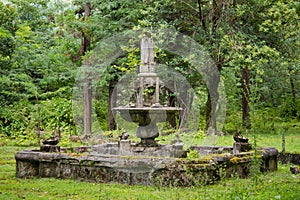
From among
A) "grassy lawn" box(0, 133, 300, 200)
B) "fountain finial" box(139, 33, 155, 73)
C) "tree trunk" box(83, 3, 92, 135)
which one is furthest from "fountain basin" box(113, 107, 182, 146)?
"tree trunk" box(83, 3, 92, 135)

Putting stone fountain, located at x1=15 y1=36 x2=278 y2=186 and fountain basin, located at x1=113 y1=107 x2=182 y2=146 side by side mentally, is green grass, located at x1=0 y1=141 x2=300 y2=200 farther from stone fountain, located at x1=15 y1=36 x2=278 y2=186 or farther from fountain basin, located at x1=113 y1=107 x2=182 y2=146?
fountain basin, located at x1=113 y1=107 x2=182 y2=146

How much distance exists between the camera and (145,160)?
909cm

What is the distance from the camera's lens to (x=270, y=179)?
377 inches

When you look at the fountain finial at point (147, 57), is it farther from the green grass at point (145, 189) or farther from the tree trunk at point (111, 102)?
the tree trunk at point (111, 102)

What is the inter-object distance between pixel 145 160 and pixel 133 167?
30 cm

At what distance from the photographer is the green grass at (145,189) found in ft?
24.4

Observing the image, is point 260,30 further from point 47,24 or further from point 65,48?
point 47,24

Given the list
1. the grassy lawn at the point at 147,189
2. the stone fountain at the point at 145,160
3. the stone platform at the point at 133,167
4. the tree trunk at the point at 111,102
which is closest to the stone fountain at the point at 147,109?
the stone fountain at the point at 145,160

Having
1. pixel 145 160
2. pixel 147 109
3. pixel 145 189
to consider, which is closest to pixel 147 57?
pixel 147 109

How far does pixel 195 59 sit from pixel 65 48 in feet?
24.8

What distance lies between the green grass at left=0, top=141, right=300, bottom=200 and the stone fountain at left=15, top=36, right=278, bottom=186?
27 centimetres

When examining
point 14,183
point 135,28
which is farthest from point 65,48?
point 14,183

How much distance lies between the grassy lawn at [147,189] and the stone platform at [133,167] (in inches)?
9.5

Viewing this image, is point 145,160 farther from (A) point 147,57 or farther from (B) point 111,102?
(B) point 111,102
